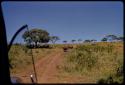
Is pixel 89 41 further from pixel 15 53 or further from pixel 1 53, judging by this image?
pixel 1 53

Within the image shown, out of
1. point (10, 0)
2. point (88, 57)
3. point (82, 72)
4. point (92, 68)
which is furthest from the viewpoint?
point (88, 57)

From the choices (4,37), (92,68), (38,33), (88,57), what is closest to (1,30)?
(4,37)

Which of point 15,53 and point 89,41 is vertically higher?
point 15,53

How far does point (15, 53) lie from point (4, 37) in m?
23.2

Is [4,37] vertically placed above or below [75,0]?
below

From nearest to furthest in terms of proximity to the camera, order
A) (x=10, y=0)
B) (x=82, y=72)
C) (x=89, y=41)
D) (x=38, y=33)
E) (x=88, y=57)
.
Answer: (x=10, y=0), (x=82, y=72), (x=88, y=57), (x=38, y=33), (x=89, y=41)

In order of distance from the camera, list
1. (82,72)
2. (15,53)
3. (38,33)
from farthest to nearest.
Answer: (38,33)
(15,53)
(82,72)

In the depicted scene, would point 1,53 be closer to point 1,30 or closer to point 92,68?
point 1,30

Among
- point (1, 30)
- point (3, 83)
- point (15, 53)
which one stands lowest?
point (15, 53)

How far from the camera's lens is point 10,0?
9.37ft

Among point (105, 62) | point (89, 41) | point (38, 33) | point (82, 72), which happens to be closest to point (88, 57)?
point (105, 62)

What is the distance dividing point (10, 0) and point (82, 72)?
1899 centimetres

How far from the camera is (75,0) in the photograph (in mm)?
2875

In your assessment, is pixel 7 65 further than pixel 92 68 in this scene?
No
